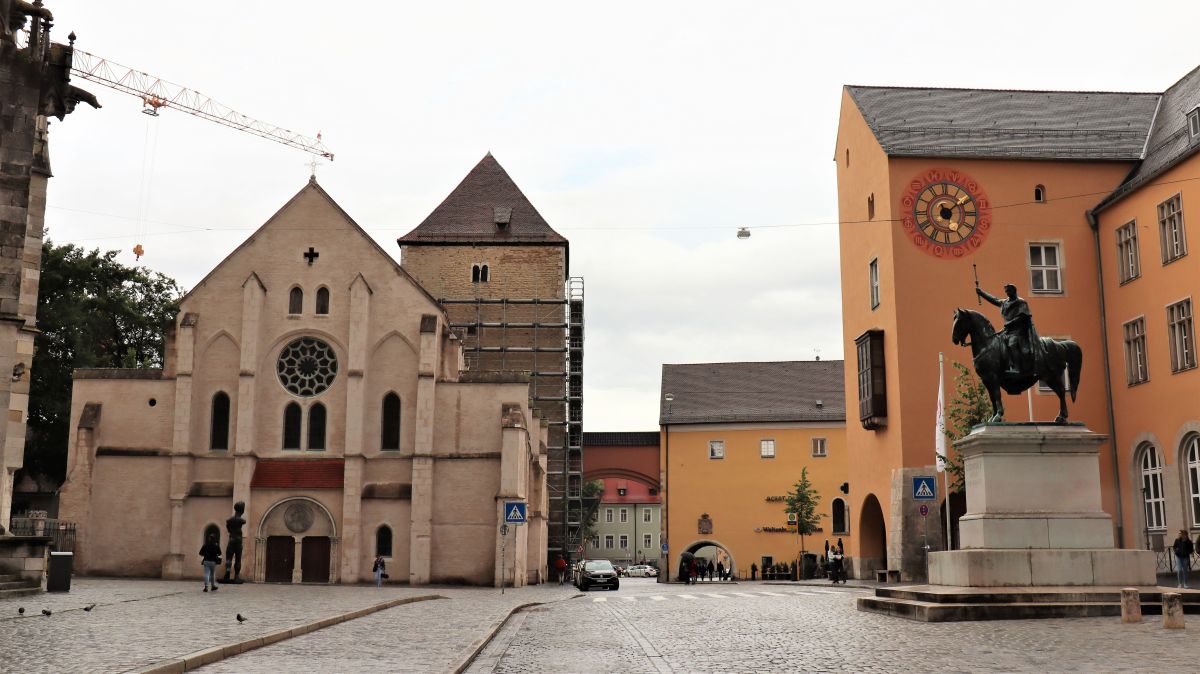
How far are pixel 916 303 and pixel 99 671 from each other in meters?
31.5

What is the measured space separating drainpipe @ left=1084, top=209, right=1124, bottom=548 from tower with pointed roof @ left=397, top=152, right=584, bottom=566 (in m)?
30.8

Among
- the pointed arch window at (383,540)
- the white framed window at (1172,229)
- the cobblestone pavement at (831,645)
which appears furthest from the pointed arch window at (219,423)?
the white framed window at (1172,229)

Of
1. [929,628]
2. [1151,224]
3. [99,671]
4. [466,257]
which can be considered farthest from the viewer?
[466,257]

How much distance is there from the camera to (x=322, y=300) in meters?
45.5

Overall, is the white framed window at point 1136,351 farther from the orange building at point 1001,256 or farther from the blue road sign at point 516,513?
the blue road sign at point 516,513

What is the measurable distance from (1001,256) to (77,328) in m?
41.2

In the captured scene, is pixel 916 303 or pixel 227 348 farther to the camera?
pixel 227 348

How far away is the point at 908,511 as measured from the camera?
3641cm

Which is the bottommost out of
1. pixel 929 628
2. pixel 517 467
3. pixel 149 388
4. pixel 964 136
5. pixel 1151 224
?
pixel 929 628

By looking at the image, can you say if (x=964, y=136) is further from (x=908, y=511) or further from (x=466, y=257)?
(x=466, y=257)

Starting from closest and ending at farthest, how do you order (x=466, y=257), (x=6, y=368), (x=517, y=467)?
1. (x=6, y=368)
2. (x=517, y=467)
3. (x=466, y=257)

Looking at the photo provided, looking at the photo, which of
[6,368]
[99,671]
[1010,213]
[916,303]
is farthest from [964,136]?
[99,671]

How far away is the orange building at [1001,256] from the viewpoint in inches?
1423

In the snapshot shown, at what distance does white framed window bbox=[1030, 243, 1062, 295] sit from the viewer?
38.1 m
